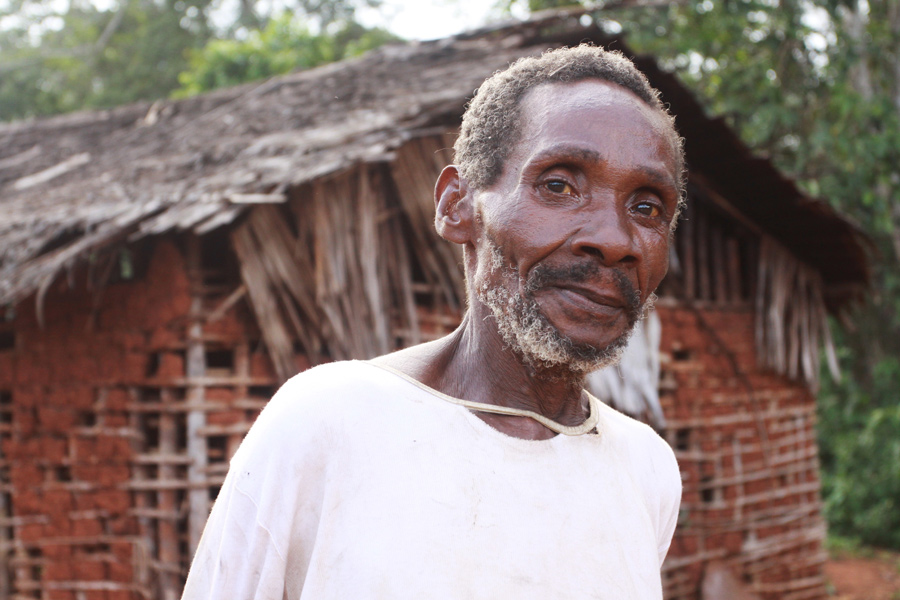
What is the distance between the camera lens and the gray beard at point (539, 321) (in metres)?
1.46

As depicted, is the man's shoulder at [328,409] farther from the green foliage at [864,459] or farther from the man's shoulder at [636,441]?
the green foliage at [864,459]

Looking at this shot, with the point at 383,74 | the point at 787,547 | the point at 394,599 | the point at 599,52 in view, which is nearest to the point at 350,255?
the point at 383,74

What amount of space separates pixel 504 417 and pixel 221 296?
3.62 metres

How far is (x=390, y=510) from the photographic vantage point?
52.6 inches

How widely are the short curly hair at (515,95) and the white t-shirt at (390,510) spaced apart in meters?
0.44

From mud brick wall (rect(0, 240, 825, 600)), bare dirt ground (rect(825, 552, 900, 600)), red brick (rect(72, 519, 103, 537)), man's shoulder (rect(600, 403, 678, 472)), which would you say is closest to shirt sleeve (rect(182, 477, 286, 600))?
man's shoulder (rect(600, 403, 678, 472))

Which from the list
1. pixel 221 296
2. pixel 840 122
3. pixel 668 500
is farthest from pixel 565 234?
pixel 840 122

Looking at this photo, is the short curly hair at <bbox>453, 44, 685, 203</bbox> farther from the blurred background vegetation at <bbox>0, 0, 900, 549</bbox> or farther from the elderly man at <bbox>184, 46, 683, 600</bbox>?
the blurred background vegetation at <bbox>0, 0, 900, 549</bbox>

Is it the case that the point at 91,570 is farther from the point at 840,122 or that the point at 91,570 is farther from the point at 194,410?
the point at 840,122

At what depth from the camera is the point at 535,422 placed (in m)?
1.58

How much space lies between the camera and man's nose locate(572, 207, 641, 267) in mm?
1420

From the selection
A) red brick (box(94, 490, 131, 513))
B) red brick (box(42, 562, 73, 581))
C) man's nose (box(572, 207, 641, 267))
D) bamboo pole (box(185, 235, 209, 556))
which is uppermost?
man's nose (box(572, 207, 641, 267))

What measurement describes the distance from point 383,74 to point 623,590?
607cm

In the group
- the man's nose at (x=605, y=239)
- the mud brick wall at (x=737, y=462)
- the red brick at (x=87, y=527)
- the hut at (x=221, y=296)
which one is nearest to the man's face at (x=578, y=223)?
the man's nose at (x=605, y=239)
